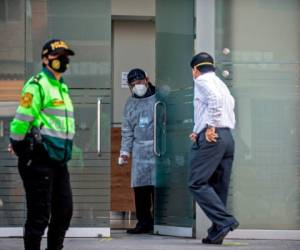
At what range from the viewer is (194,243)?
8.12 meters

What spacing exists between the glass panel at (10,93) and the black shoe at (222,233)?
6.90 ft

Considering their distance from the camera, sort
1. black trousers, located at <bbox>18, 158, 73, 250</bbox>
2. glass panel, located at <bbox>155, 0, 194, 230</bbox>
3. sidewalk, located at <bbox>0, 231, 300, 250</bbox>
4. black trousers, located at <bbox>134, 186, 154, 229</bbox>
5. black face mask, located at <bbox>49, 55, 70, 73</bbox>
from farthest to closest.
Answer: black trousers, located at <bbox>134, 186, 154, 229</bbox> → glass panel, located at <bbox>155, 0, 194, 230</bbox> → sidewalk, located at <bbox>0, 231, 300, 250</bbox> → black face mask, located at <bbox>49, 55, 70, 73</bbox> → black trousers, located at <bbox>18, 158, 73, 250</bbox>

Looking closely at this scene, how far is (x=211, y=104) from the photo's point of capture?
770cm

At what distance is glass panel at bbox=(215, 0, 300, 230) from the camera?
8773 mm

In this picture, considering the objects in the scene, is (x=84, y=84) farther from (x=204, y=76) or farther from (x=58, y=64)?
(x=58, y=64)

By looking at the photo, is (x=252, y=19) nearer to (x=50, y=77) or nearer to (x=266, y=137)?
(x=266, y=137)

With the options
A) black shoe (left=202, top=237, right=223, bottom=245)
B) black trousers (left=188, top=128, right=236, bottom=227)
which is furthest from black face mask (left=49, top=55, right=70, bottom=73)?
black shoe (left=202, top=237, right=223, bottom=245)

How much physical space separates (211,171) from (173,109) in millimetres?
1314

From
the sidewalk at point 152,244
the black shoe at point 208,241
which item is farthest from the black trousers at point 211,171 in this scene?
the sidewalk at point 152,244

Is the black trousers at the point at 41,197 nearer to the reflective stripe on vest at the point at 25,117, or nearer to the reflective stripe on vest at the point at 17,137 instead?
the reflective stripe on vest at the point at 17,137

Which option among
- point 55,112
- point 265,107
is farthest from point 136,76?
point 55,112

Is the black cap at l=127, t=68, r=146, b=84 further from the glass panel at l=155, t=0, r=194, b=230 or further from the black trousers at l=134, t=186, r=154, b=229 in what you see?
the black trousers at l=134, t=186, r=154, b=229

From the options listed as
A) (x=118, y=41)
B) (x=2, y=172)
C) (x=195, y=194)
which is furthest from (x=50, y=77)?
(x=118, y=41)

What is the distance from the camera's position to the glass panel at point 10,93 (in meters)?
8.79
